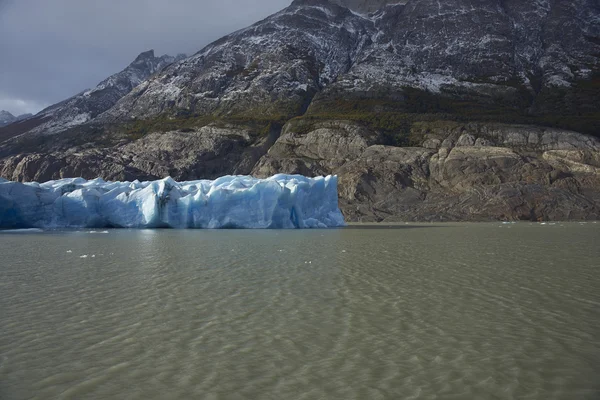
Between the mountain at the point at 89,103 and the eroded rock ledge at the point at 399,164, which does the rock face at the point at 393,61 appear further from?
the eroded rock ledge at the point at 399,164

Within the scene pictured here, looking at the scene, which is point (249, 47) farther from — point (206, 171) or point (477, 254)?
point (477, 254)

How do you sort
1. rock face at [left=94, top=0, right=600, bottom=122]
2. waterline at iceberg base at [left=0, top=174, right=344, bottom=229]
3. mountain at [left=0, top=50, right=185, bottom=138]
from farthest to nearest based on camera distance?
1. mountain at [left=0, top=50, right=185, bottom=138]
2. rock face at [left=94, top=0, right=600, bottom=122]
3. waterline at iceberg base at [left=0, top=174, right=344, bottom=229]

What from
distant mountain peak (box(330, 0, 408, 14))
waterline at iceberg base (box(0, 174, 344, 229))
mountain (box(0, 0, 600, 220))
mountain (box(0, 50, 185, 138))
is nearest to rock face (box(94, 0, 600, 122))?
mountain (box(0, 0, 600, 220))

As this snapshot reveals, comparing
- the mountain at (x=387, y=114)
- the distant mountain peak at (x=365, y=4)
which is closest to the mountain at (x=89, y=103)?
the mountain at (x=387, y=114)

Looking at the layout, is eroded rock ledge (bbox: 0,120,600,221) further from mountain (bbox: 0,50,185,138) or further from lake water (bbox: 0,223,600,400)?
lake water (bbox: 0,223,600,400)

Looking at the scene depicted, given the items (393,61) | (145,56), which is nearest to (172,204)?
(393,61)

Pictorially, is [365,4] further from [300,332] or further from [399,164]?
[300,332]
